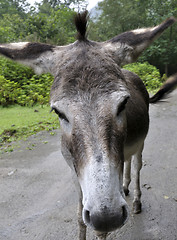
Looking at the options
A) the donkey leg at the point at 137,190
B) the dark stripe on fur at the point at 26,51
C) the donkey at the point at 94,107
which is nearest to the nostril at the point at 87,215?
the donkey at the point at 94,107

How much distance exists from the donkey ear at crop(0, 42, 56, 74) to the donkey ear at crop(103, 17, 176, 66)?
70 centimetres

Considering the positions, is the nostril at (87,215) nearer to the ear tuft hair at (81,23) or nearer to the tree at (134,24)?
the ear tuft hair at (81,23)

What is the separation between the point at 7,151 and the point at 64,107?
4647 millimetres

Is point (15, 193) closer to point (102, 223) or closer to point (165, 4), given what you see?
point (102, 223)

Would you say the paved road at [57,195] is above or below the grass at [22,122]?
below

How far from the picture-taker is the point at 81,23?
7.23 ft

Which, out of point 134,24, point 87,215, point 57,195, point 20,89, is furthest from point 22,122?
point 134,24

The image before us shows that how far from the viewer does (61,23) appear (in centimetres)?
1504

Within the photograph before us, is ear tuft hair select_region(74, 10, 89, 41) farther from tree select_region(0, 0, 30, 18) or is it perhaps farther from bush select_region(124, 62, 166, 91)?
tree select_region(0, 0, 30, 18)

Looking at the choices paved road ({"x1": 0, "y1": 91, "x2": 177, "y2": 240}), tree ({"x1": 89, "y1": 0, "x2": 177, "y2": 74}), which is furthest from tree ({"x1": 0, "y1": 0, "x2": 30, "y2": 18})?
paved road ({"x1": 0, "y1": 91, "x2": 177, "y2": 240})

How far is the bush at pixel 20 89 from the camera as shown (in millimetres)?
10039

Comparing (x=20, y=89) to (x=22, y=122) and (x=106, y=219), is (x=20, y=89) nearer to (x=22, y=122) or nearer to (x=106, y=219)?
(x=22, y=122)

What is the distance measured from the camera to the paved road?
3096mm

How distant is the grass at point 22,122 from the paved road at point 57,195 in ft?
2.32
